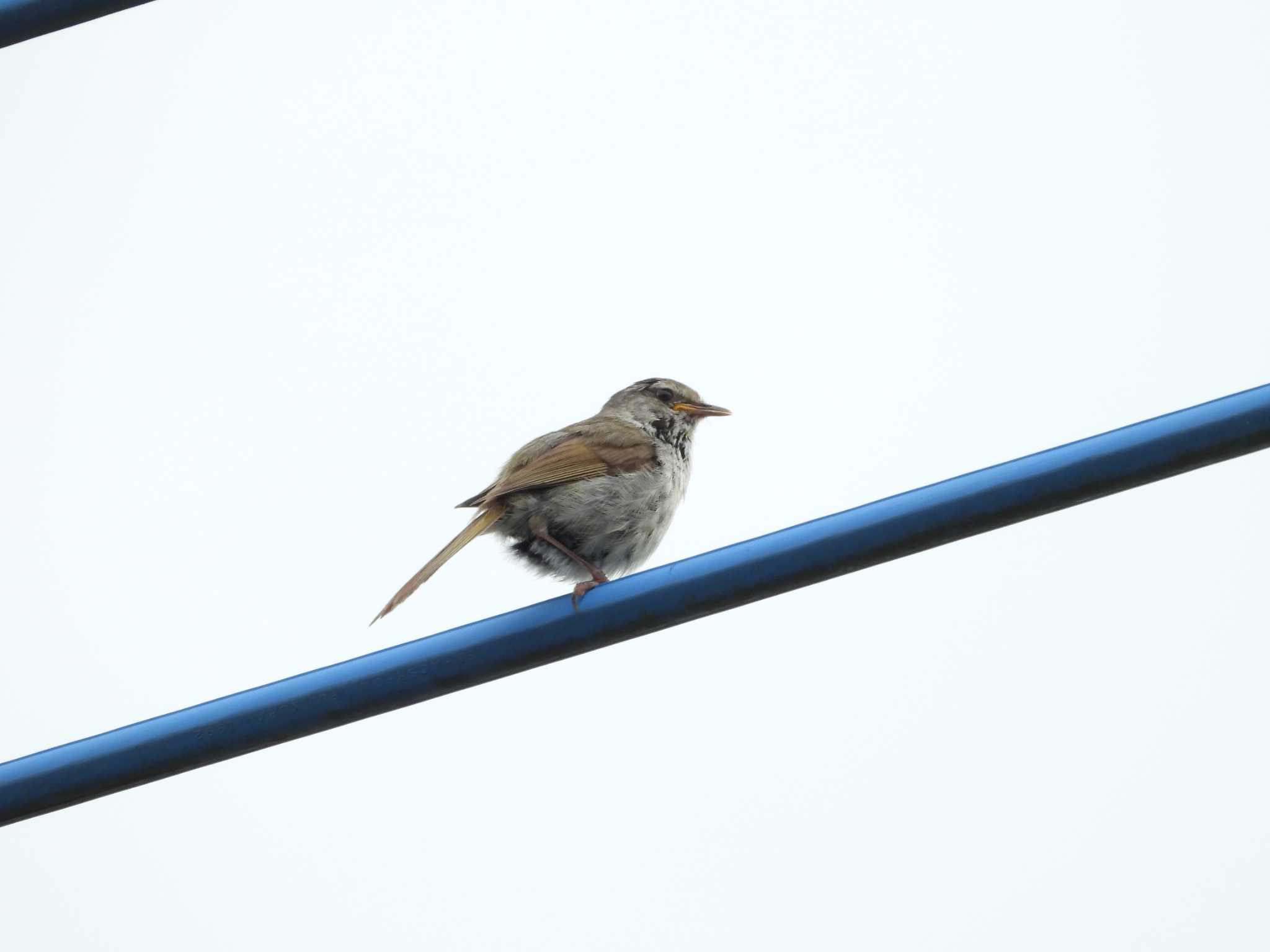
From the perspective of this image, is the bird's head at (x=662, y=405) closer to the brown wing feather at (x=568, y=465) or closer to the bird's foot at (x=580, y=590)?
the brown wing feather at (x=568, y=465)

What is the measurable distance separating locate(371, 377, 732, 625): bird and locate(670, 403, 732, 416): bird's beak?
1.67 ft

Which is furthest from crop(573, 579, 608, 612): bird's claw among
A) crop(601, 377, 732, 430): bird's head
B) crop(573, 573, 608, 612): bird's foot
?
crop(601, 377, 732, 430): bird's head

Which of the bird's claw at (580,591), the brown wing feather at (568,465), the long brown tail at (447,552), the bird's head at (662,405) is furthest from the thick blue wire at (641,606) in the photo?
the bird's head at (662,405)

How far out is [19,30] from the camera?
4.52 metres

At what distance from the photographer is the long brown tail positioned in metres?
4.98

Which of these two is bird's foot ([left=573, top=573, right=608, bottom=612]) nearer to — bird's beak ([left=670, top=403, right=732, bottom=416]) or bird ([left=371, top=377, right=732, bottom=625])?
bird ([left=371, top=377, right=732, bottom=625])

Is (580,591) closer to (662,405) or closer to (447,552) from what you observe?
(447,552)

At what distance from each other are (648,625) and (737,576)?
318mm

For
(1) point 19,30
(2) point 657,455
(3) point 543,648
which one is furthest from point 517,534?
(1) point 19,30

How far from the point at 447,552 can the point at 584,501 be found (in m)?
0.80

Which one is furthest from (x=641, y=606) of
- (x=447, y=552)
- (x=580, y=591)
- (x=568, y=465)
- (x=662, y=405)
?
(x=662, y=405)

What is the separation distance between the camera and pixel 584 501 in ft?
19.9

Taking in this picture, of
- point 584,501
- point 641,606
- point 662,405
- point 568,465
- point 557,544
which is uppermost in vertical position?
point 662,405

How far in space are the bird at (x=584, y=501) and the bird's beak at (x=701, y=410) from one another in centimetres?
51
